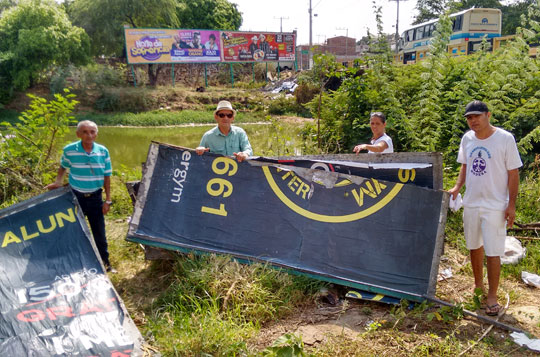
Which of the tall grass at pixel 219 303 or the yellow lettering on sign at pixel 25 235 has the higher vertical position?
the yellow lettering on sign at pixel 25 235

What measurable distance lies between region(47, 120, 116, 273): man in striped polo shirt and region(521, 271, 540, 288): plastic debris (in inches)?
175

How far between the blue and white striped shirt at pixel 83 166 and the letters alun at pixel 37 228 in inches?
12.2

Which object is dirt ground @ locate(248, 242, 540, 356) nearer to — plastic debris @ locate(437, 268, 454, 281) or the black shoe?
plastic debris @ locate(437, 268, 454, 281)

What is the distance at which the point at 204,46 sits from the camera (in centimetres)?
3262

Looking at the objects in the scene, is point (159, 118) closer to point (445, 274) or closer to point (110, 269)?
point (110, 269)

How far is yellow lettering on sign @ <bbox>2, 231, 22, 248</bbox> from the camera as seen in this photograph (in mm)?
3480

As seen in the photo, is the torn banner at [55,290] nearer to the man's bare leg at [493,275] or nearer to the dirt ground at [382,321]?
the dirt ground at [382,321]

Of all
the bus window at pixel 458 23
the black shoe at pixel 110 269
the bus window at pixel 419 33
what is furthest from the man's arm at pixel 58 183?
the bus window at pixel 419 33

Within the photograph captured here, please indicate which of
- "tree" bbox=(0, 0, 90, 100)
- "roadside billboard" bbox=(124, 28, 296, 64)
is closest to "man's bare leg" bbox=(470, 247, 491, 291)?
"tree" bbox=(0, 0, 90, 100)

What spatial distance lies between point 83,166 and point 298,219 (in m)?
2.18

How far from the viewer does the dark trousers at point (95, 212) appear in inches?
162

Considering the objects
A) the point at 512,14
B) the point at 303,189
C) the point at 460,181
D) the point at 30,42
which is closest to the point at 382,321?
the point at 303,189

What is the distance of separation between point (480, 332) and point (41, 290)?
11.7 ft

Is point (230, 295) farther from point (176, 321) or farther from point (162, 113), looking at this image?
point (162, 113)
